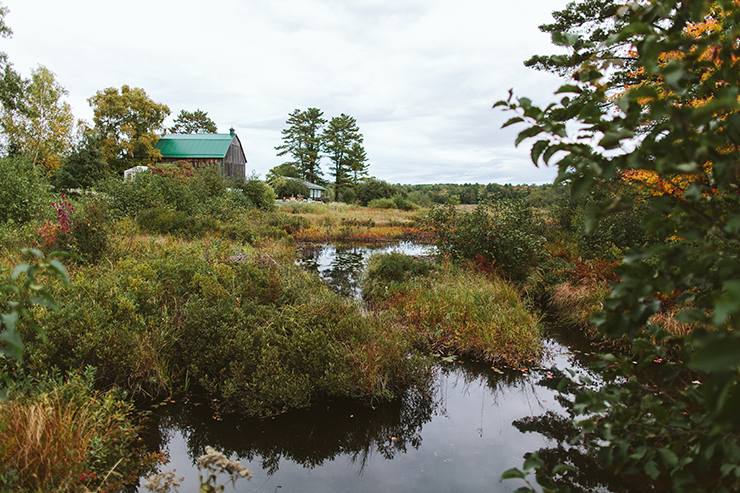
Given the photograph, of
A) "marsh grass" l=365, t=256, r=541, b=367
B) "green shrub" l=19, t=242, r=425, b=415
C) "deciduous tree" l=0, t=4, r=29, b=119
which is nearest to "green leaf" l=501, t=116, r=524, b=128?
"green shrub" l=19, t=242, r=425, b=415

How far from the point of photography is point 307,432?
3.85m

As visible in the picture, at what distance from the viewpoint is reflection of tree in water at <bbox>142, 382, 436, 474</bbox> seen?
3.59 metres

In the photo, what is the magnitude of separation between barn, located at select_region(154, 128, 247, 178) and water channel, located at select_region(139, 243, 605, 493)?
3518cm

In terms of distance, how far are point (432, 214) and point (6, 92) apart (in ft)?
94.0

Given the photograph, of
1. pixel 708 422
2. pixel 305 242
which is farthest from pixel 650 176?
pixel 305 242

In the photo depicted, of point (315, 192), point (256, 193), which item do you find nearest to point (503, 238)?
point (256, 193)

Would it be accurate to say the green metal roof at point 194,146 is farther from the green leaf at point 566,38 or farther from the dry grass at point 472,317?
the green leaf at point 566,38

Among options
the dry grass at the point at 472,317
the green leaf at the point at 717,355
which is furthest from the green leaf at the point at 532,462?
the dry grass at the point at 472,317

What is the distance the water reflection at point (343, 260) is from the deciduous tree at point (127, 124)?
2760 cm

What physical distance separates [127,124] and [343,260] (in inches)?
1273

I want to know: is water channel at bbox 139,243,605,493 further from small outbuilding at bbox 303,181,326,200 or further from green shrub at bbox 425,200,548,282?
small outbuilding at bbox 303,181,326,200

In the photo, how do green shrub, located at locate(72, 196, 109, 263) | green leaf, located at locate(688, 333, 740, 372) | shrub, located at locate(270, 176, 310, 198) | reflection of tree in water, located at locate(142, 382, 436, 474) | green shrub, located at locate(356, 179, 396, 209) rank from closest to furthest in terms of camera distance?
green leaf, located at locate(688, 333, 740, 372) → reflection of tree in water, located at locate(142, 382, 436, 474) → green shrub, located at locate(72, 196, 109, 263) → shrub, located at locate(270, 176, 310, 198) → green shrub, located at locate(356, 179, 396, 209)

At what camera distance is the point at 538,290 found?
8453 mm

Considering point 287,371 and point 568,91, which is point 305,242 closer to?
point 287,371
